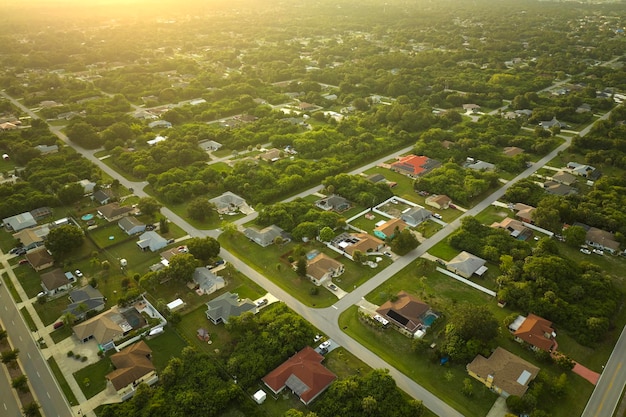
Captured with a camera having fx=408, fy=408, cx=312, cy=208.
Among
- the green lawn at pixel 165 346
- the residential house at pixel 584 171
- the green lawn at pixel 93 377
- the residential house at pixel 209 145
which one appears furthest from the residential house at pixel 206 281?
the residential house at pixel 584 171

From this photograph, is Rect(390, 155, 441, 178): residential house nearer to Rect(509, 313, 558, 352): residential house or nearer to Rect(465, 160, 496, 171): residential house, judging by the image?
Rect(465, 160, 496, 171): residential house

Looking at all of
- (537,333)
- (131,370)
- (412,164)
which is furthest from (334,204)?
(131,370)

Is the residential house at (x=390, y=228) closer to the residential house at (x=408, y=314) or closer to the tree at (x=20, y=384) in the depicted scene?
the residential house at (x=408, y=314)

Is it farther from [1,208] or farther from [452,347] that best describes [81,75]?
[452,347]

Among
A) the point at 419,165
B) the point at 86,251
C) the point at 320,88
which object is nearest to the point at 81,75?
the point at 320,88

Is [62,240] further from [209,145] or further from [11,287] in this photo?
[209,145]
